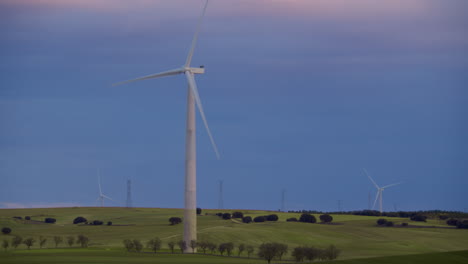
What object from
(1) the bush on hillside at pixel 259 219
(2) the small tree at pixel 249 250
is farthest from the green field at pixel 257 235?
(2) the small tree at pixel 249 250

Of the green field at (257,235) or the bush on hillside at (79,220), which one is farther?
the bush on hillside at (79,220)

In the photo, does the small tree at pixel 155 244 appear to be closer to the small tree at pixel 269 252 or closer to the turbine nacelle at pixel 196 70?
the small tree at pixel 269 252

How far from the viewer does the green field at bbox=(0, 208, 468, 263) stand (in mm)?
95375

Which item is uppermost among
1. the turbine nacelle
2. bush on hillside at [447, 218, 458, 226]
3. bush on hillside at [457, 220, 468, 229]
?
the turbine nacelle

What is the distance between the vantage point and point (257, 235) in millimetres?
118938

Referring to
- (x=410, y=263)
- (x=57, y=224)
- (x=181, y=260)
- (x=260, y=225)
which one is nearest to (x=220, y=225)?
(x=260, y=225)

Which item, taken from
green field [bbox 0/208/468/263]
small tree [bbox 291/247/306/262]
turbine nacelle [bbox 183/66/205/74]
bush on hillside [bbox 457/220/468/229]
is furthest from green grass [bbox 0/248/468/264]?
bush on hillside [bbox 457/220/468/229]

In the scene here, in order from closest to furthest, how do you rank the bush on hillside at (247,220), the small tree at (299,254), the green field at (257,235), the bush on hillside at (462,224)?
the small tree at (299,254) < the green field at (257,235) < the bush on hillside at (462,224) < the bush on hillside at (247,220)

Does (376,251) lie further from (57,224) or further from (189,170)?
(57,224)

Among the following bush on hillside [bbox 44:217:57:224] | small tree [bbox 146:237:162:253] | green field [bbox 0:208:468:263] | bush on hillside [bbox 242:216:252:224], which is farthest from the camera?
bush on hillside [bbox 44:217:57:224]

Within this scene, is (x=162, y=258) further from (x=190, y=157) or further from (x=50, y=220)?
(x=50, y=220)

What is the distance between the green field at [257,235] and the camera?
313ft

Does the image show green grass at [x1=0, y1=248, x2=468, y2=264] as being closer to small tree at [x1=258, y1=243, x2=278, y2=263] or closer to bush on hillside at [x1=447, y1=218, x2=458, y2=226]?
small tree at [x1=258, y1=243, x2=278, y2=263]

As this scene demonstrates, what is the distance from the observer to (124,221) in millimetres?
157375
